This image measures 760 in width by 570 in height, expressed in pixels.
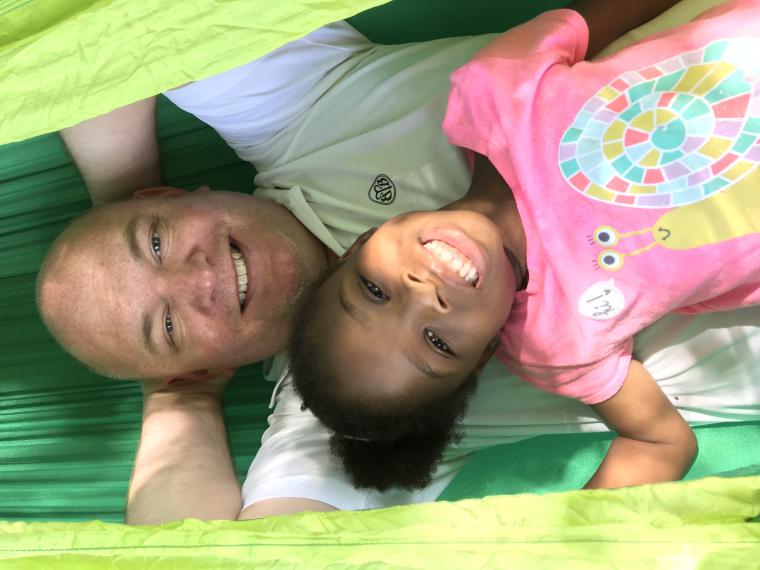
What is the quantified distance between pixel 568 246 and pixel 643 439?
0.27 metres

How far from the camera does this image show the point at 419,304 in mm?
792

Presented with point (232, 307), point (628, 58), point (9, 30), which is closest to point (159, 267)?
point (232, 307)

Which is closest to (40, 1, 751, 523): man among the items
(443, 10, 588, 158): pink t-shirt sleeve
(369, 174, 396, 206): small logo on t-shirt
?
(369, 174, 396, 206): small logo on t-shirt

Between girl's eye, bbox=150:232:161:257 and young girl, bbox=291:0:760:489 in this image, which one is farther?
girl's eye, bbox=150:232:161:257

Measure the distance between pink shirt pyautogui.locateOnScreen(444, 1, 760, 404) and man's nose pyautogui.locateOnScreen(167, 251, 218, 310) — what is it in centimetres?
38

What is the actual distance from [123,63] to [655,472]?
745mm

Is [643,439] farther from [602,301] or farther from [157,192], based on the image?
[157,192]

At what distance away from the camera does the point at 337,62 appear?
3.65ft

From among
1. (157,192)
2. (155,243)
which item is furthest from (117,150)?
(155,243)

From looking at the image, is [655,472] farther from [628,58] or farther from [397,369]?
[628,58]

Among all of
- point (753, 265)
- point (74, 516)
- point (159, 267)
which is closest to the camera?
point (753, 265)

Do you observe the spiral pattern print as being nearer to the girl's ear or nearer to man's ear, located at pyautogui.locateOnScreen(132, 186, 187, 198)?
the girl's ear

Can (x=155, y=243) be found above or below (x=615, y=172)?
below

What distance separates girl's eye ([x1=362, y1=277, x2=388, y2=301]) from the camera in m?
0.81
